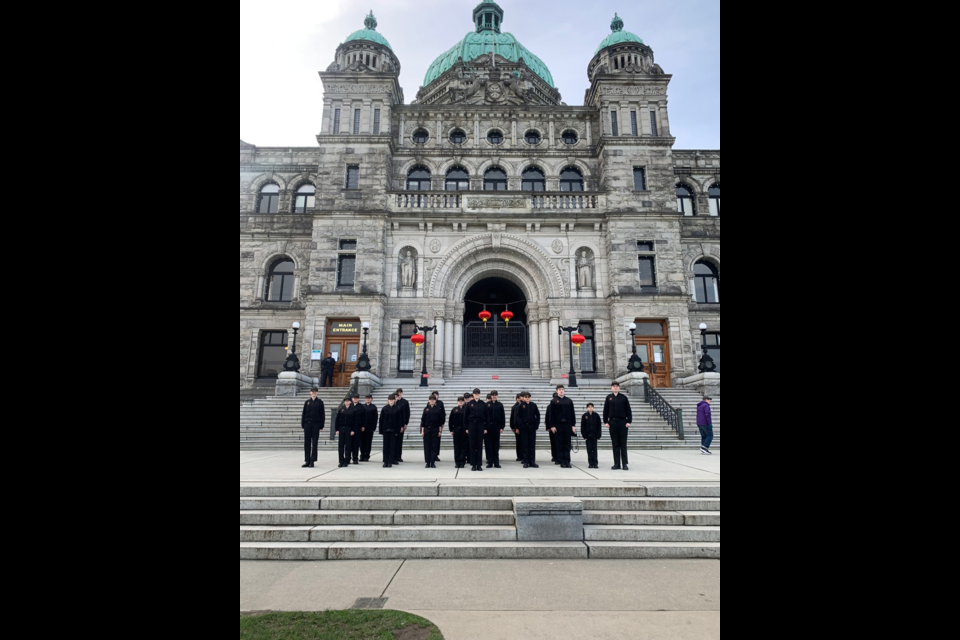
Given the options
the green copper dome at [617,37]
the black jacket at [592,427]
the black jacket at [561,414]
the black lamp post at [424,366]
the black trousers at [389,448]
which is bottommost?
the black trousers at [389,448]

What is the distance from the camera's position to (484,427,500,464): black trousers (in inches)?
440

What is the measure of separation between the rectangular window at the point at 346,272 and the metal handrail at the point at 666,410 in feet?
47.1

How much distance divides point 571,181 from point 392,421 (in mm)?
19672

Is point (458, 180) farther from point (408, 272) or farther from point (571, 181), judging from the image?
point (408, 272)

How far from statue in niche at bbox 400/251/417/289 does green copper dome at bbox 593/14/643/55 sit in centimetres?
1833

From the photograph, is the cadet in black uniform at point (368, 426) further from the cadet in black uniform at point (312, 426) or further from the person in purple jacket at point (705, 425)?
the person in purple jacket at point (705, 425)

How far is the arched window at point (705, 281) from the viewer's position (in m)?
26.6

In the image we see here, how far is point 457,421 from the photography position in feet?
38.8

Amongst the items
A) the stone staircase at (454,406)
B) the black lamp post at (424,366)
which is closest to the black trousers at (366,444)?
the stone staircase at (454,406)

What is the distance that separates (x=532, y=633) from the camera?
4.09m
